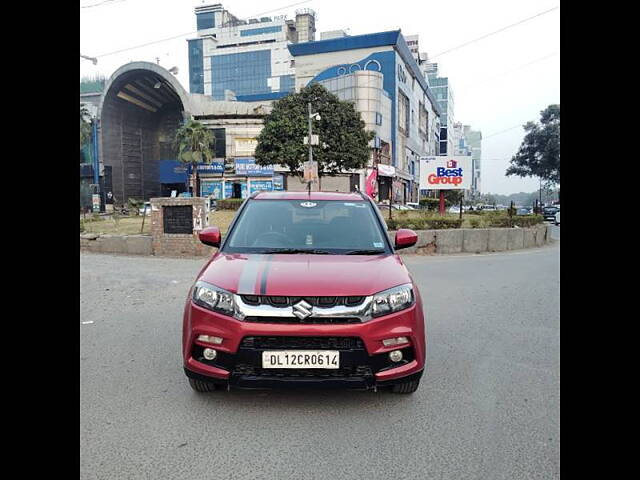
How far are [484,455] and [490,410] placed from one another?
0.70m

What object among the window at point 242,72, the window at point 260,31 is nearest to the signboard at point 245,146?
the window at point 242,72

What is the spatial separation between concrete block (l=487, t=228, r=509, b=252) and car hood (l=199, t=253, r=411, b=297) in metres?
12.2

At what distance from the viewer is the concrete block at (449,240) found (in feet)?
48.2

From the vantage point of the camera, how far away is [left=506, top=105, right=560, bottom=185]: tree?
2100 inches

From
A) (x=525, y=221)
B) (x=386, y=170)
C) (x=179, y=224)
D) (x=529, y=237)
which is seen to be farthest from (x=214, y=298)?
(x=386, y=170)

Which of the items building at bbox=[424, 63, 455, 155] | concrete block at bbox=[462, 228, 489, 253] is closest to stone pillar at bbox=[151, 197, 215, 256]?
concrete block at bbox=[462, 228, 489, 253]

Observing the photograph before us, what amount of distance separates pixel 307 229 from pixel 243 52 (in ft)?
395

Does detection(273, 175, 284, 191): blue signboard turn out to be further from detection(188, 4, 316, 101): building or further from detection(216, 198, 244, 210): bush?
detection(188, 4, 316, 101): building

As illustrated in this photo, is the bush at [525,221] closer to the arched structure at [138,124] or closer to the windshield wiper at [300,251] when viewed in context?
the windshield wiper at [300,251]

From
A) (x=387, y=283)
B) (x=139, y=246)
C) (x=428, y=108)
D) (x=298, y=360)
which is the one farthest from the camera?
(x=428, y=108)

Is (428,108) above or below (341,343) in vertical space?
above

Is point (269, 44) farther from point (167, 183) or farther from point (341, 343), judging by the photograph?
point (341, 343)

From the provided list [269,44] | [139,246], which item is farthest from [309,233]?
[269,44]
